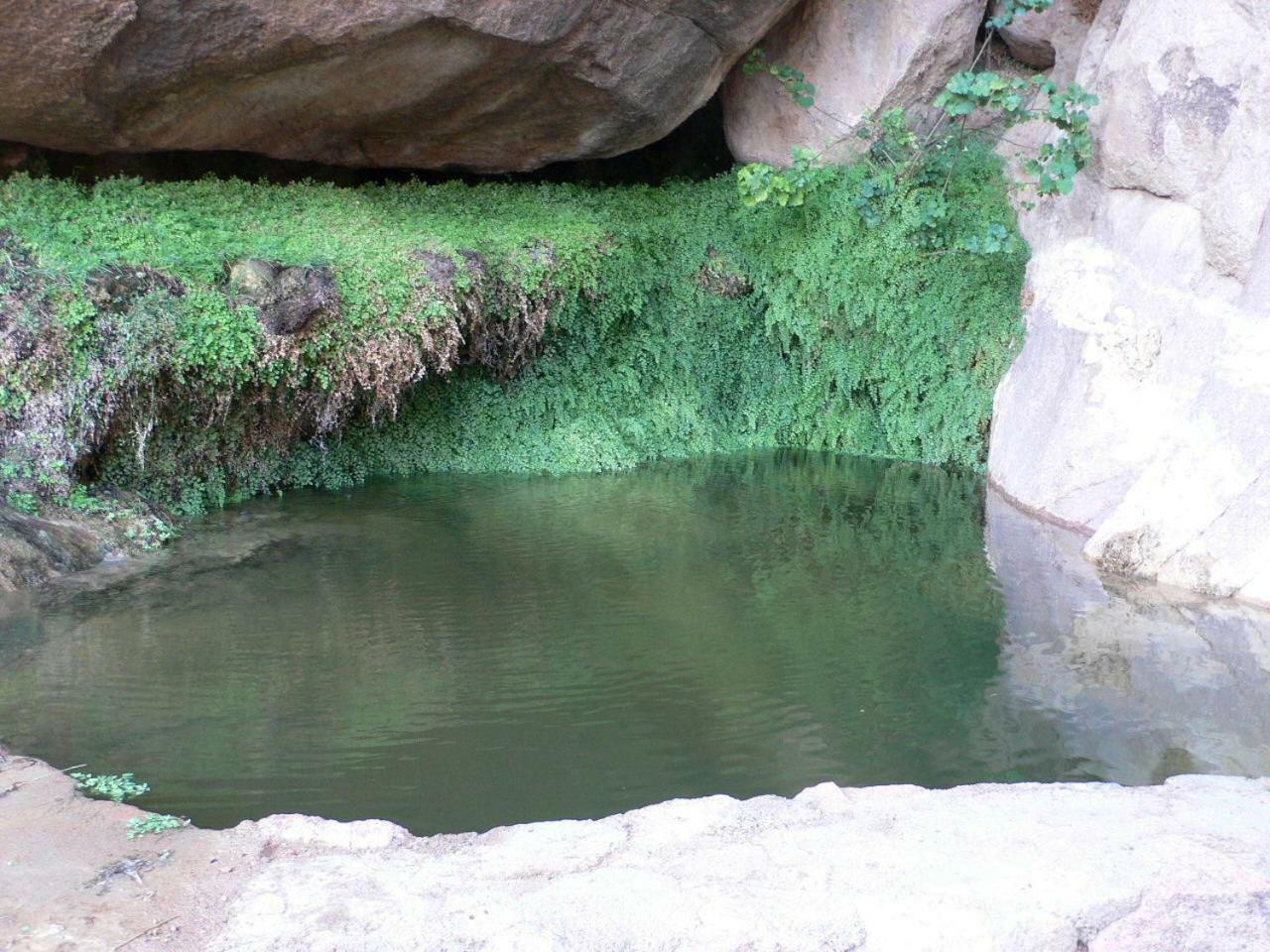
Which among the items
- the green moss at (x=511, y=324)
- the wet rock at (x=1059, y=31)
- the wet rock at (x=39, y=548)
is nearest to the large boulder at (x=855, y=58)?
the wet rock at (x=1059, y=31)

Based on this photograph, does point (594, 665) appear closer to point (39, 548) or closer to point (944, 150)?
point (39, 548)

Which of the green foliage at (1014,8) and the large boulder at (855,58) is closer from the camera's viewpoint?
the green foliage at (1014,8)

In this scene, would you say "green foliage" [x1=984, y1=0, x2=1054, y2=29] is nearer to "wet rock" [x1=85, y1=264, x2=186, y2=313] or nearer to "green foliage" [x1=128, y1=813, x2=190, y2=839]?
"wet rock" [x1=85, y1=264, x2=186, y2=313]

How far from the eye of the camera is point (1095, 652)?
6918mm

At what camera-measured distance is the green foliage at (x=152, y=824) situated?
439 centimetres

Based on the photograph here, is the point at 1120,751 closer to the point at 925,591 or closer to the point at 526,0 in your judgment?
the point at 925,591

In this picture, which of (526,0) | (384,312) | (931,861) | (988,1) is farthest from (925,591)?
(988,1)

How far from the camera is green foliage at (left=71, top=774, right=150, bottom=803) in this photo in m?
4.95

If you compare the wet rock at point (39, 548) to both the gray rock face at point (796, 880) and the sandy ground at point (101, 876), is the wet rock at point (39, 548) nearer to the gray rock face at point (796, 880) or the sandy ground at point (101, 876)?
the sandy ground at point (101, 876)

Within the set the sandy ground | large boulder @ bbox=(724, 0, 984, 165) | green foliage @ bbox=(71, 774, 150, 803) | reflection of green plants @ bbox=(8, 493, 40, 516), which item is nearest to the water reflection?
the sandy ground

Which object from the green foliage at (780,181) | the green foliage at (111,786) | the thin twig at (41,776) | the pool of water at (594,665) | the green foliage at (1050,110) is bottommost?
the pool of water at (594,665)

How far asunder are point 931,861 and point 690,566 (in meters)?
4.64

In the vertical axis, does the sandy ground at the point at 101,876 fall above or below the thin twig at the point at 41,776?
above

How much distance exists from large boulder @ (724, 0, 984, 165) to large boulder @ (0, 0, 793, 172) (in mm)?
1136
